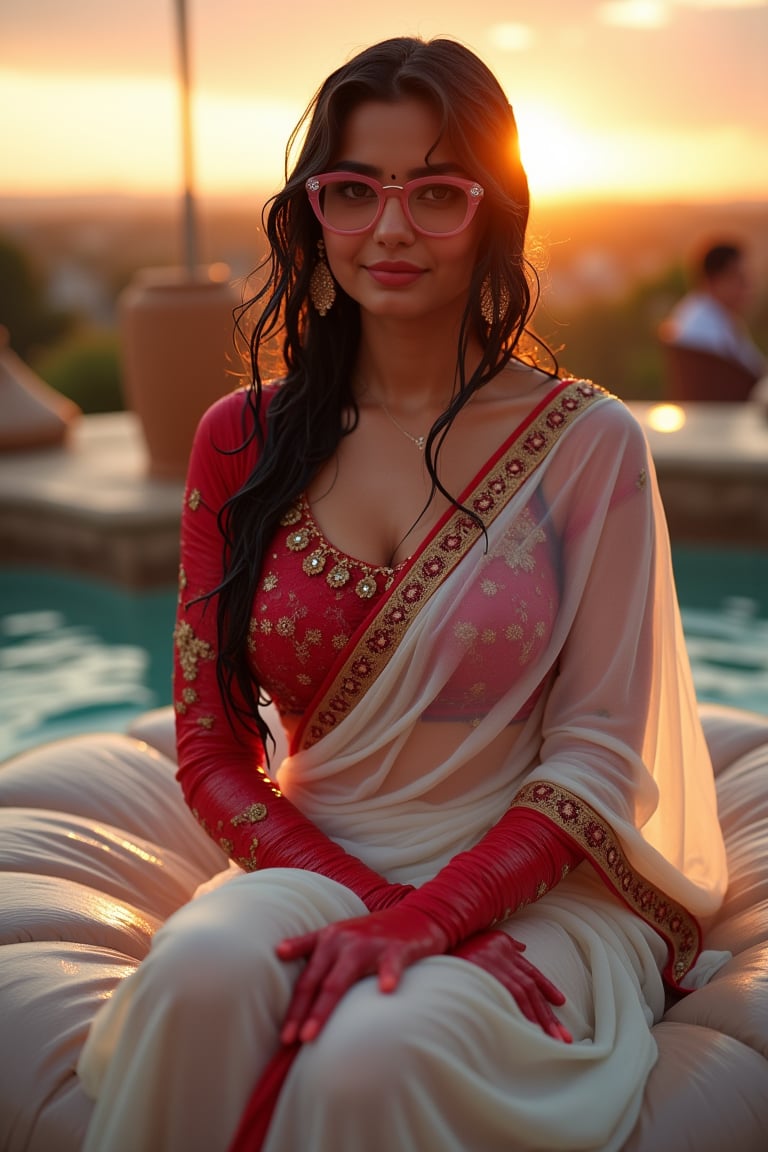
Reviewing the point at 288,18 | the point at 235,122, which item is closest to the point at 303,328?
the point at 288,18

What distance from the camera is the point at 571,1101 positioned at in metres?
1.53

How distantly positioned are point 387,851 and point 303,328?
813mm

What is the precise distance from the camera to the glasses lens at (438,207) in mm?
1840

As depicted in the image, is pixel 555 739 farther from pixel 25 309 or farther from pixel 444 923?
pixel 25 309

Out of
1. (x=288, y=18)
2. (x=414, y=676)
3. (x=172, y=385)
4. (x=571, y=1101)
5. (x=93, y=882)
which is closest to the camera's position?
(x=571, y=1101)

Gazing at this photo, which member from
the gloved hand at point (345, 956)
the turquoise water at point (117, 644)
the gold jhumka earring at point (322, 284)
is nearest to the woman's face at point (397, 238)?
the gold jhumka earring at point (322, 284)

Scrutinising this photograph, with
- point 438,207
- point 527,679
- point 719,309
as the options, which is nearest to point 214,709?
point 527,679

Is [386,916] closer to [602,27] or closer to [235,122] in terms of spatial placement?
[235,122]

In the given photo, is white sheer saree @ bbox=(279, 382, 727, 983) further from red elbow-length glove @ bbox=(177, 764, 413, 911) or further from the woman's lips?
the woman's lips

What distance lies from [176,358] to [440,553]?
5.33m

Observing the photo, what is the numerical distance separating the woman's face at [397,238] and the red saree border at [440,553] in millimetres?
241

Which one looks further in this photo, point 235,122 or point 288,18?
point 235,122

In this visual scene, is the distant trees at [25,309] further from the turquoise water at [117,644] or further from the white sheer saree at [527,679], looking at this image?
the white sheer saree at [527,679]

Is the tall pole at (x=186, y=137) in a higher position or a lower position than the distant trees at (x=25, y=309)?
higher
